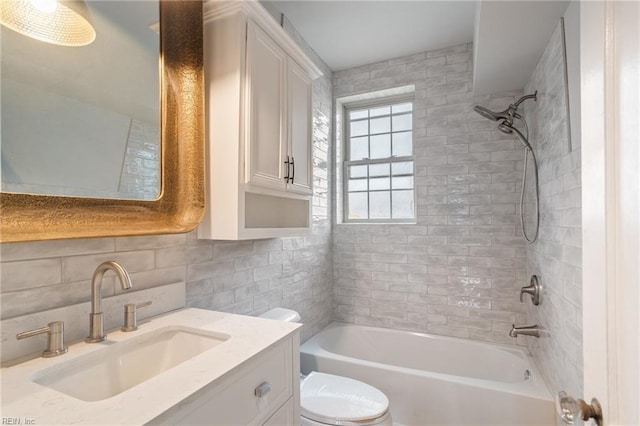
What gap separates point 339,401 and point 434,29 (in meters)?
2.56

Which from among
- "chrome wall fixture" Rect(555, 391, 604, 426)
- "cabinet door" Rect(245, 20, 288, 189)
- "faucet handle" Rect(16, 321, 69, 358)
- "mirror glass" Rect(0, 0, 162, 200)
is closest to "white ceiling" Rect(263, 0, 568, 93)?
"cabinet door" Rect(245, 20, 288, 189)

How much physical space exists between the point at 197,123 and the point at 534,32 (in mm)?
1791

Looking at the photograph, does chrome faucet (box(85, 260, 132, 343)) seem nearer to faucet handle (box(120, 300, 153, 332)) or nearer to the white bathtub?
faucet handle (box(120, 300, 153, 332))

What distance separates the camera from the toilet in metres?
1.48

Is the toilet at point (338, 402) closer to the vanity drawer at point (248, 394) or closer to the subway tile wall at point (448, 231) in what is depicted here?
the vanity drawer at point (248, 394)

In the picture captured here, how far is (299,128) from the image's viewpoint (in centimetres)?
182

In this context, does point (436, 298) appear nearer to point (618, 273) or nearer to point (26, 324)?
point (618, 273)

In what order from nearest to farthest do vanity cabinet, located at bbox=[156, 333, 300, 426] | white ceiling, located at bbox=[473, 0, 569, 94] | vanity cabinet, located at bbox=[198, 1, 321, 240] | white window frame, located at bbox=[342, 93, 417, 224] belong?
vanity cabinet, located at bbox=[156, 333, 300, 426]
vanity cabinet, located at bbox=[198, 1, 321, 240]
white ceiling, located at bbox=[473, 0, 569, 94]
white window frame, located at bbox=[342, 93, 417, 224]

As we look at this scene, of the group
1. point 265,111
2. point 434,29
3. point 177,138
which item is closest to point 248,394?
point 177,138

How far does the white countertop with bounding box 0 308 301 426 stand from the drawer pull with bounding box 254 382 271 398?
0.36ft

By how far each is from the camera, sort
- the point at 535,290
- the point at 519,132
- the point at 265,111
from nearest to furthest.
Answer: the point at 265,111, the point at 535,290, the point at 519,132

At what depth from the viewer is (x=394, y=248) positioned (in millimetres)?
2711

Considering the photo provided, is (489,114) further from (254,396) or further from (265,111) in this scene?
(254,396)

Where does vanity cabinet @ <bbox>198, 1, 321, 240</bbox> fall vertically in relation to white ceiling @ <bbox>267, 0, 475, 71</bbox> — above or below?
below
